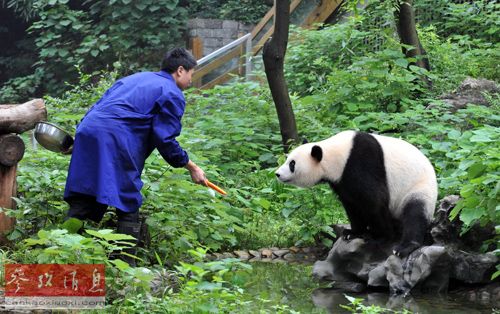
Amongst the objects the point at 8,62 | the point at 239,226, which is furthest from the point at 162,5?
the point at 239,226

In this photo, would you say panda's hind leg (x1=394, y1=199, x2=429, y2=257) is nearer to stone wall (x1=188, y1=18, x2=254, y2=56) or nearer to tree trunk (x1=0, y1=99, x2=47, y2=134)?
tree trunk (x1=0, y1=99, x2=47, y2=134)

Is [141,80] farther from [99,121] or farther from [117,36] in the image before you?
[117,36]

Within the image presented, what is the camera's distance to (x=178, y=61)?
6.30 meters

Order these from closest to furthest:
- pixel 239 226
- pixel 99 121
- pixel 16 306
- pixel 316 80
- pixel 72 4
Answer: pixel 16 306
pixel 99 121
pixel 239 226
pixel 316 80
pixel 72 4

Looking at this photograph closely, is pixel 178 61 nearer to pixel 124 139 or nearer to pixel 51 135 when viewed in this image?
pixel 124 139

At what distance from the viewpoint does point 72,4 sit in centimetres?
2245

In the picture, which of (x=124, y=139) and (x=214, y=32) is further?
(x=214, y=32)

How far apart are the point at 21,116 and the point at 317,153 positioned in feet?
7.82

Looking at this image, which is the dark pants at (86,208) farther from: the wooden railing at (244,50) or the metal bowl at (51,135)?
the wooden railing at (244,50)

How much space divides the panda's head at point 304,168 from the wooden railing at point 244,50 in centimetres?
821

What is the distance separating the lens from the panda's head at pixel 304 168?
7.05 m

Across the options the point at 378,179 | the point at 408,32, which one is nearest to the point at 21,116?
the point at 378,179

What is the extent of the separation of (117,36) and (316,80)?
25.9 ft

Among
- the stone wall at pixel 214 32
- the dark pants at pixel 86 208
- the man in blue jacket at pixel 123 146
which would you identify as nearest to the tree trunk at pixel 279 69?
the man in blue jacket at pixel 123 146
